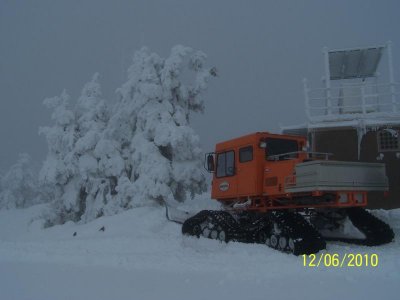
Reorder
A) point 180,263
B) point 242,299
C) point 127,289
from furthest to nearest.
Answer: point 180,263 → point 127,289 → point 242,299

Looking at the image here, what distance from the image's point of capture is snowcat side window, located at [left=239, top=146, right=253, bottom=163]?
46.3ft

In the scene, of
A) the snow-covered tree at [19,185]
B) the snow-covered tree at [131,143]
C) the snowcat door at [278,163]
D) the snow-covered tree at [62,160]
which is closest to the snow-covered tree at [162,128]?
the snow-covered tree at [131,143]

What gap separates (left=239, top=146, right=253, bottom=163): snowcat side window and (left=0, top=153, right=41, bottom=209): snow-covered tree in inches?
1992

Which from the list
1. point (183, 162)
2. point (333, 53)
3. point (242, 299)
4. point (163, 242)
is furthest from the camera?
point (183, 162)

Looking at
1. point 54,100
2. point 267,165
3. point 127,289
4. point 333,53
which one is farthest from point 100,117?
point 127,289

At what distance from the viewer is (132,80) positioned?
2550 cm

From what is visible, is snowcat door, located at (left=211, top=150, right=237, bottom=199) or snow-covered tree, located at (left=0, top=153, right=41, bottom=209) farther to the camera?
snow-covered tree, located at (left=0, top=153, right=41, bottom=209)

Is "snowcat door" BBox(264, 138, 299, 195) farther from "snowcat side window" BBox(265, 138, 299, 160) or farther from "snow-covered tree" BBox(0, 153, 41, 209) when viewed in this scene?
"snow-covered tree" BBox(0, 153, 41, 209)

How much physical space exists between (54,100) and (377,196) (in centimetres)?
1982

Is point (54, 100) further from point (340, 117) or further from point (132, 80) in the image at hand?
point (340, 117)

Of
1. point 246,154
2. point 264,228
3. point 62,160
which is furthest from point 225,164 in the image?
point 62,160

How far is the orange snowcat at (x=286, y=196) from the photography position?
11633mm

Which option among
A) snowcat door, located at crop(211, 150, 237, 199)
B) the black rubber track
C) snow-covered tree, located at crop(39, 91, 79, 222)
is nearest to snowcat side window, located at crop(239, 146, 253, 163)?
snowcat door, located at crop(211, 150, 237, 199)

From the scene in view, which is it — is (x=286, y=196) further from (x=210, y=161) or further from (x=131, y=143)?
(x=131, y=143)
